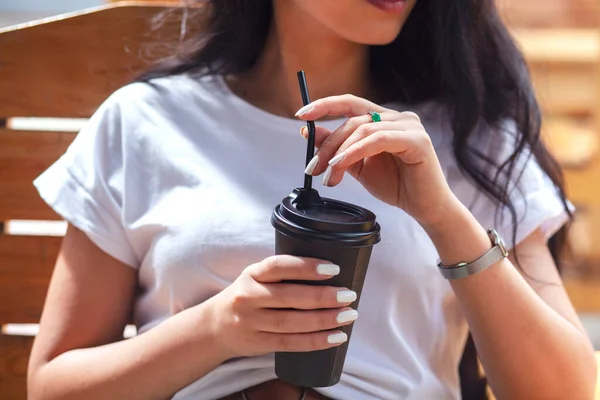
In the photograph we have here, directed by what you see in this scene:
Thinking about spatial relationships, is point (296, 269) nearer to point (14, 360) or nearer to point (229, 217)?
point (229, 217)

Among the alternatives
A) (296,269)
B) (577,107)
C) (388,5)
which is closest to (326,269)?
(296,269)

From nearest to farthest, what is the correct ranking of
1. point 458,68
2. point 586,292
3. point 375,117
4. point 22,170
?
point 375,117 < point 458,68 < point 22,170 < point 586,292

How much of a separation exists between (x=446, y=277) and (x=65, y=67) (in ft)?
2.29

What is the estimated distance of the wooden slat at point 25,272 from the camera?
129 cm

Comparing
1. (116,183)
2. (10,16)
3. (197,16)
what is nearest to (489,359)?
(116,183)

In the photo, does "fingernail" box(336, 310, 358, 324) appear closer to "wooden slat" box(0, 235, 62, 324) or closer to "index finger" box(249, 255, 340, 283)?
"index finger" box(249, 255, 340, 283)

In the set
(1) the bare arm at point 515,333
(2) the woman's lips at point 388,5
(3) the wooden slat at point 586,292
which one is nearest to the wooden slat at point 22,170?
(2) the woman's lips at point 388,5

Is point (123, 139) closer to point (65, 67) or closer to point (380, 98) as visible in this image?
point (65, 67)

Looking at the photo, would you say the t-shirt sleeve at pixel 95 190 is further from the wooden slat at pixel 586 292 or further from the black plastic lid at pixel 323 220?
the wooden slat at pixel 586 292

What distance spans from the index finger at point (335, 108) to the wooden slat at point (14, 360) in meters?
0.70

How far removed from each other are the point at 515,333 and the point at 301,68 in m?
0.47

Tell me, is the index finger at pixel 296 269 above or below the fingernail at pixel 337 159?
below

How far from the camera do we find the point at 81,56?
4.22 feet

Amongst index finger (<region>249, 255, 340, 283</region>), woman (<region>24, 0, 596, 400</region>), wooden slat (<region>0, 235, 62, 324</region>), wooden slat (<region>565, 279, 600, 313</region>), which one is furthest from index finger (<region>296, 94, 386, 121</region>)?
wooden slat (<region>565, 279, 600, 313</region>)
